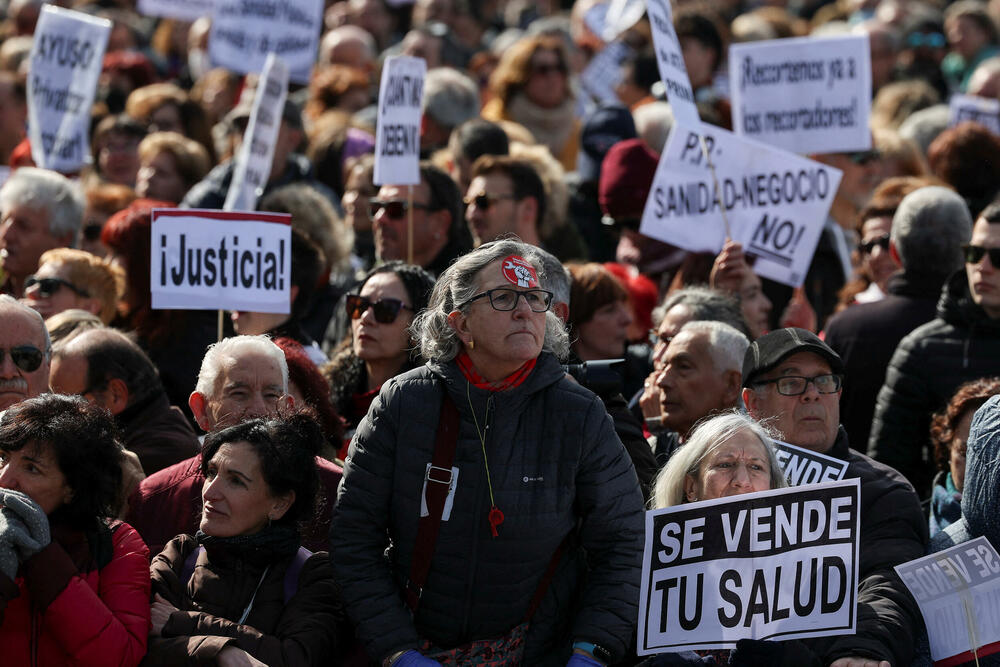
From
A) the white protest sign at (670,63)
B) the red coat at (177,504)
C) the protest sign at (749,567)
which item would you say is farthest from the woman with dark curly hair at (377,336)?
the protest sign at (749,567)

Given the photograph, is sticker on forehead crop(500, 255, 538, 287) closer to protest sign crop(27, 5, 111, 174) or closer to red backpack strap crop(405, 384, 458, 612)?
red backpack strap crop(405, 384, 458, 612)

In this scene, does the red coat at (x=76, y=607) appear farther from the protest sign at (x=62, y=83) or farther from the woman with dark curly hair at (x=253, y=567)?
the protest sign at (x=62, y=83)

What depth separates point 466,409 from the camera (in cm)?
456

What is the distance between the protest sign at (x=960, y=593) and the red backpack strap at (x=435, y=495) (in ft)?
4.39

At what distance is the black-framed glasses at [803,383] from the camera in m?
5.34

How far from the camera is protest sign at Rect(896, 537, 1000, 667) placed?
14.5 ft

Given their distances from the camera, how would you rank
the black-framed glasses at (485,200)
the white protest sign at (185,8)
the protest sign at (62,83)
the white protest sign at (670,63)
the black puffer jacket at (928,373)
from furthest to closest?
the white protest sign at (185,8) < the protest sign at (62,83) < the black-framed glasses at (485,200) < the white protest sign at (670,63) < the black puffer jacket at (928,373)

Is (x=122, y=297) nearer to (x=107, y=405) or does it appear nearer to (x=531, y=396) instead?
(x=107, y=405)

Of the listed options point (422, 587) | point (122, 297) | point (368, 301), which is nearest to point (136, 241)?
point (122, 297)

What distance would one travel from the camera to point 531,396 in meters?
4.61

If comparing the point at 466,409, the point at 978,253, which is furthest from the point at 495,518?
the point at 978,253

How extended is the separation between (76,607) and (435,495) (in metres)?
1.07

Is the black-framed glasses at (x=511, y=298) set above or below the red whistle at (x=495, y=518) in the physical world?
above

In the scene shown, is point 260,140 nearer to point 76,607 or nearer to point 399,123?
point 399,123
